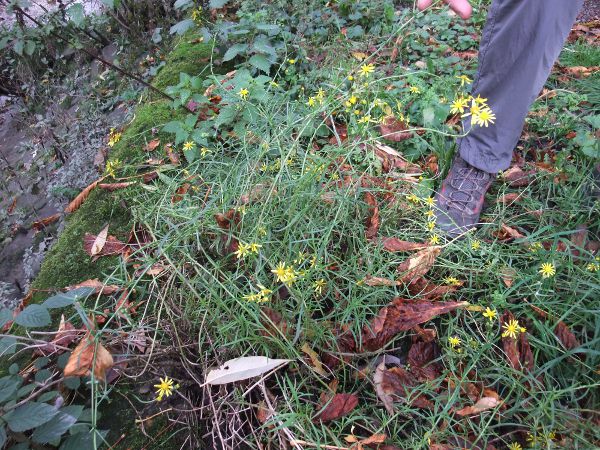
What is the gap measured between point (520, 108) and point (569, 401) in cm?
111

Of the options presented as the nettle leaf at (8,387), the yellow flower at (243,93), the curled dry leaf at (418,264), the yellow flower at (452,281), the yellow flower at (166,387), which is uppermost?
the yellow flower at (243,93)

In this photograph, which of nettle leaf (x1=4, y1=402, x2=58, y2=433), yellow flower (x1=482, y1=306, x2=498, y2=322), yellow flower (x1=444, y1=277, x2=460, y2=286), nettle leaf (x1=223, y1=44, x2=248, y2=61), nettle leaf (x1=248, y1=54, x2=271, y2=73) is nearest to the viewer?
nettle leaf (x1=4, y1=402, x2=58, y2=433)

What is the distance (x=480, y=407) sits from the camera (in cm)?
137

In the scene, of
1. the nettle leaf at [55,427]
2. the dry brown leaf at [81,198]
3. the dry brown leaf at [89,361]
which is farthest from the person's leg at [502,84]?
the dry brown leaf at [81,198]

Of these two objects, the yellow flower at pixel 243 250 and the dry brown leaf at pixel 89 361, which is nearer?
the dry brown leaf at pixel 89 361

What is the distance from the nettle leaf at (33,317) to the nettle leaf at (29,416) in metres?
0.25

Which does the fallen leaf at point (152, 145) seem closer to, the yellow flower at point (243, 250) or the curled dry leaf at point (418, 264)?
the yellow flower at point (243, 250)

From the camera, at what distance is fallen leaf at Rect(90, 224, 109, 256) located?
77.5 inches

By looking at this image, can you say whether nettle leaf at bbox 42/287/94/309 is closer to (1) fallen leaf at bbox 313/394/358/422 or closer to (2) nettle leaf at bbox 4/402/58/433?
(2) nettle leaf at bbox 4/402/58/433

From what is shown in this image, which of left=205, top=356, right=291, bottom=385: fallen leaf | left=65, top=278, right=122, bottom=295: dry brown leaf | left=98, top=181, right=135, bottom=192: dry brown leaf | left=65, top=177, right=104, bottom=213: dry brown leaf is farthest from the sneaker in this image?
left=65, top=177, right=104, bottom=213: dry brown leaf

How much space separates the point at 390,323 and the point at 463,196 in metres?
0.74

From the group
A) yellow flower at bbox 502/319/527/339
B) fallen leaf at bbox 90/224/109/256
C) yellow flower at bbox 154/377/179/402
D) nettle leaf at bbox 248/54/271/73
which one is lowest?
yellow flower at bbox 502/319/527/339

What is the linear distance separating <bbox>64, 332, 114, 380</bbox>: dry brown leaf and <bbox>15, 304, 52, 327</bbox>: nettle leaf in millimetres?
137

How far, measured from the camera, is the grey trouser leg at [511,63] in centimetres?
169
